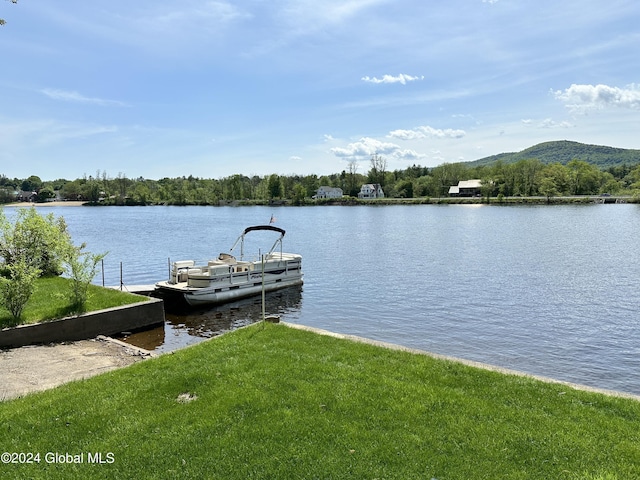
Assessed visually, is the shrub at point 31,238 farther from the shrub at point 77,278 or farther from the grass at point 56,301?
the grass at point 56,301

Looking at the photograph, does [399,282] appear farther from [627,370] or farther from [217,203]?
[217,203]

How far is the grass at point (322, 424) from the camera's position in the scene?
525 centimetres

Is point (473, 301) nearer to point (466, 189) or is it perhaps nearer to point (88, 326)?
point (88, 326)

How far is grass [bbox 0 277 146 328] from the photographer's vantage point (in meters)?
12.6

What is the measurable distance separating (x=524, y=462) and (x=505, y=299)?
58.2 ft

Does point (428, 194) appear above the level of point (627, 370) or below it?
above

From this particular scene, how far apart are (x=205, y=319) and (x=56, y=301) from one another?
20.6 feet

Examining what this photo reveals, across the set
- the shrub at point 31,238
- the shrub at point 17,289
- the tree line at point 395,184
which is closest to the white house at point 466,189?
the tree line at point 395,184

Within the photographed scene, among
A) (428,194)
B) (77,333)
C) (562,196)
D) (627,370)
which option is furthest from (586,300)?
(428,194)

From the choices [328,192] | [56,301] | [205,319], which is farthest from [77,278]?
[328,192]

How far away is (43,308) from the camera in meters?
13.3

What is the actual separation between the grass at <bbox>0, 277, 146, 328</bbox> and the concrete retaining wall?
1.35 feet

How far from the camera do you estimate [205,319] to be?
752 inches

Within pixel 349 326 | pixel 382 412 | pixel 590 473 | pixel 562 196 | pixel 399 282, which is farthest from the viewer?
pixel 562 196
